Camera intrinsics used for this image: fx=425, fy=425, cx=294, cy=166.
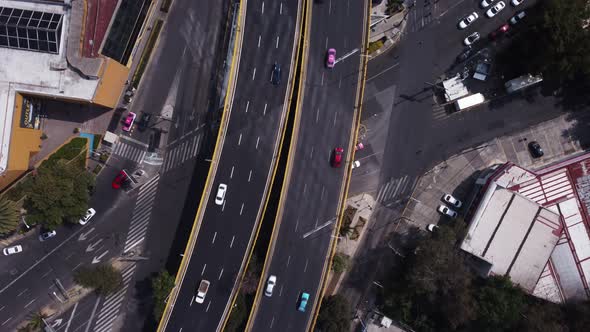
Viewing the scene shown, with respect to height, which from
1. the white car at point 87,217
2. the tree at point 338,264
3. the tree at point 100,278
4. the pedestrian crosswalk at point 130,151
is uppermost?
the pedestrian crosswalk at point 130,151

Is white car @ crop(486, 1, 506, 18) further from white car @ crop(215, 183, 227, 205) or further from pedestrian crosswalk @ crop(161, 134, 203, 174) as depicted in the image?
pedestrian crosswalk @ crop(161, 134, 203, 174)

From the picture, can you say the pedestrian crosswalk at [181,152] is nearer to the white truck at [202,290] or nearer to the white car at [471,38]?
the white truck at [202,290]

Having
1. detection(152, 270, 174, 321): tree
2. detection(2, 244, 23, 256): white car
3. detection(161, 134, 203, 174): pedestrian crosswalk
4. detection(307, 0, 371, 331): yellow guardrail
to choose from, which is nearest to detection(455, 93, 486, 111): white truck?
detection(307, 0, 371, 331): yellow guardrail

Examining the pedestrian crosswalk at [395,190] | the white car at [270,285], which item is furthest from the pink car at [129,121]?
the pedestrian crosswalk at [395,190]

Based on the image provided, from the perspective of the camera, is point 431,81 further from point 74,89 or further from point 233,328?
point 74,89

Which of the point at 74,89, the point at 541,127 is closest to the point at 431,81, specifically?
the point at 541,127

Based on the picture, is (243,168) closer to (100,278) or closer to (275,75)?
(275,75)
